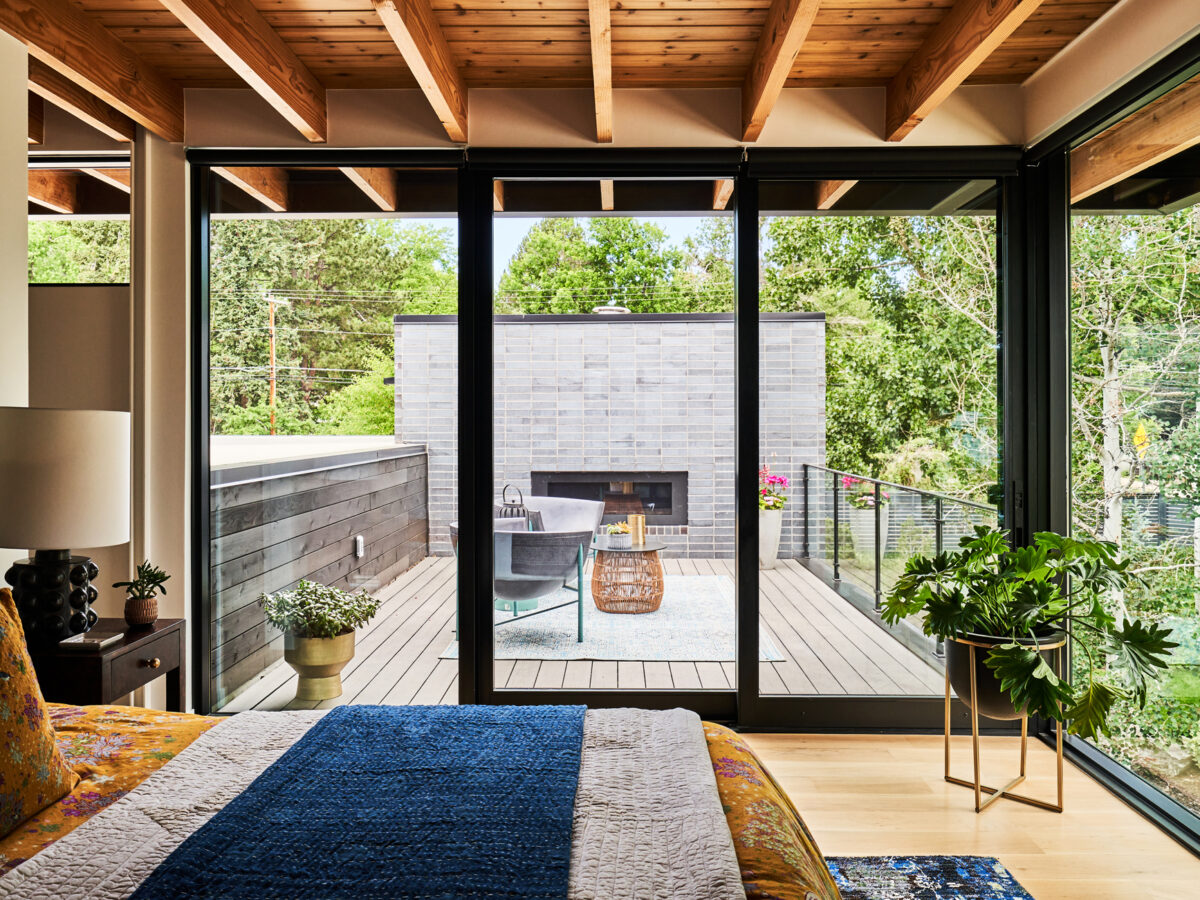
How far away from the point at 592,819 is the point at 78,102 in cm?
315

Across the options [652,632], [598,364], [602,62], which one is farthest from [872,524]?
[602,62]

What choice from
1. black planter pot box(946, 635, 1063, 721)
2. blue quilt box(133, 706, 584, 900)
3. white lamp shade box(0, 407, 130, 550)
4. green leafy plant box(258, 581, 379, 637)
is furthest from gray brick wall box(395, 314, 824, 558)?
blue quilt box(133, 706, 584, 900)

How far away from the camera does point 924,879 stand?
7.03 ft

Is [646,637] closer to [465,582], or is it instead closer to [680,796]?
[465,582]

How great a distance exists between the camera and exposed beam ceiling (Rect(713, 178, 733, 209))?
326cm

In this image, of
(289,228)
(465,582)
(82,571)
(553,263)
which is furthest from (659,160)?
(82,571)

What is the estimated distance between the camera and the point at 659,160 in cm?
317

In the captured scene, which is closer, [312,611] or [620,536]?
A: [312,611]

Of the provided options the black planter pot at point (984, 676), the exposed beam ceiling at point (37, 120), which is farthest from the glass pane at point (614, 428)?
the exposed beam ceiling at point (37, 120)

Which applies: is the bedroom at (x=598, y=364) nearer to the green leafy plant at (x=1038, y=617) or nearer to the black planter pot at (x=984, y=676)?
the green leafy plant at (x=1038, y=617)

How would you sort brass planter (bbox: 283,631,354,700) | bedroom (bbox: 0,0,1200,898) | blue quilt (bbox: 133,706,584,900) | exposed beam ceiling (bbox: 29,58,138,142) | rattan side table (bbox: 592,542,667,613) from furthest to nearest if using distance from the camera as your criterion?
rattan side table (bbox: 592,542,667,613)
brass planter (bbox: 283,631,354,700)
bedroom (bbox: 0,0,1200,898)
exposed beam ceiling (bbox: 29,58,138,142)
blue quilt (bbox: 133,706,584,900)

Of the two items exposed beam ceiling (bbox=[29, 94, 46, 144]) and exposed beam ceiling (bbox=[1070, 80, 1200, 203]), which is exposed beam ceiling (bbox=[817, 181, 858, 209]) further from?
exposed beam ceiling (bbox=[29, 94, 46, 144])

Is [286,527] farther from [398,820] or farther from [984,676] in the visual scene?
[984,676]

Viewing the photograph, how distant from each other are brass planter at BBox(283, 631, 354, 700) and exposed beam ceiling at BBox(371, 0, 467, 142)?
2.14 metres
